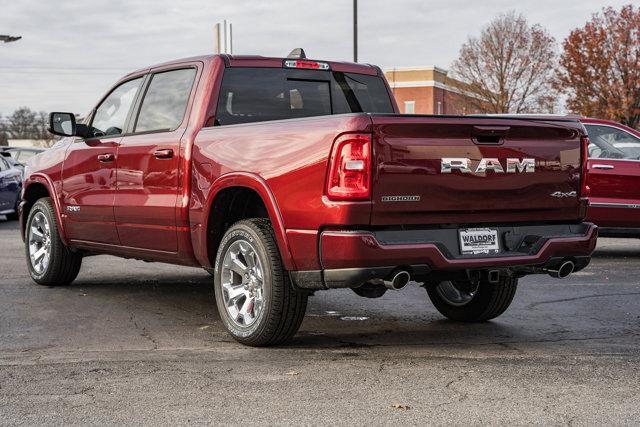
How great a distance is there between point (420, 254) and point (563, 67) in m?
46.2

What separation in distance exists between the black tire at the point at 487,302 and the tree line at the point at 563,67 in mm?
39536

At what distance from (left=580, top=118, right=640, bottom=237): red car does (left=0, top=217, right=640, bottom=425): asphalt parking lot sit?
306 cm

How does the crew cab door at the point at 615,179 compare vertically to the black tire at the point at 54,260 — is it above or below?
above

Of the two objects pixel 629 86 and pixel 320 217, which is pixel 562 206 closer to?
pixel 320 217

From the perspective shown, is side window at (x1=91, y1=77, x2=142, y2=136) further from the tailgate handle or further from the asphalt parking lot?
the tailgate handle

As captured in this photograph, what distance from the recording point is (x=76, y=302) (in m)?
7.90

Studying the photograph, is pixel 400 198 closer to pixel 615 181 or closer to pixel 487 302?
pixel 487 302

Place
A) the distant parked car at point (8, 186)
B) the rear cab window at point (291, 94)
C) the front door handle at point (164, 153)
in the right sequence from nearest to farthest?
the front door handle at point (164, 153) < the rear cab window at point (291, 94) < the distant parked car at point (8, 186)

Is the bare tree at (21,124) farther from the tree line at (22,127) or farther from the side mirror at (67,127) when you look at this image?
the side mirror at (67,127)

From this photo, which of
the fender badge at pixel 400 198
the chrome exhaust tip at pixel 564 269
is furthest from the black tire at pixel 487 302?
the fender badge at pixel 400 198

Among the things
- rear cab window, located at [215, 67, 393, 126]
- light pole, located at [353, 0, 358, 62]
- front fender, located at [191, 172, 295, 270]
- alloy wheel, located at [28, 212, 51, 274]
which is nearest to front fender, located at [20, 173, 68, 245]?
alloy wheel, located at [28, 212, 51, 274]

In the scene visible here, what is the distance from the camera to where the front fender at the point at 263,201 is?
18.3 feet

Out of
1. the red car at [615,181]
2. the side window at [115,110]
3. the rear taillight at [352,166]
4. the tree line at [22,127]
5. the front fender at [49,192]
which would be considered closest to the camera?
the rear taillight at [352,166]

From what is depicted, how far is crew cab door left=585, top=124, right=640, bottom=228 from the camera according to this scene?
37.6 ft
